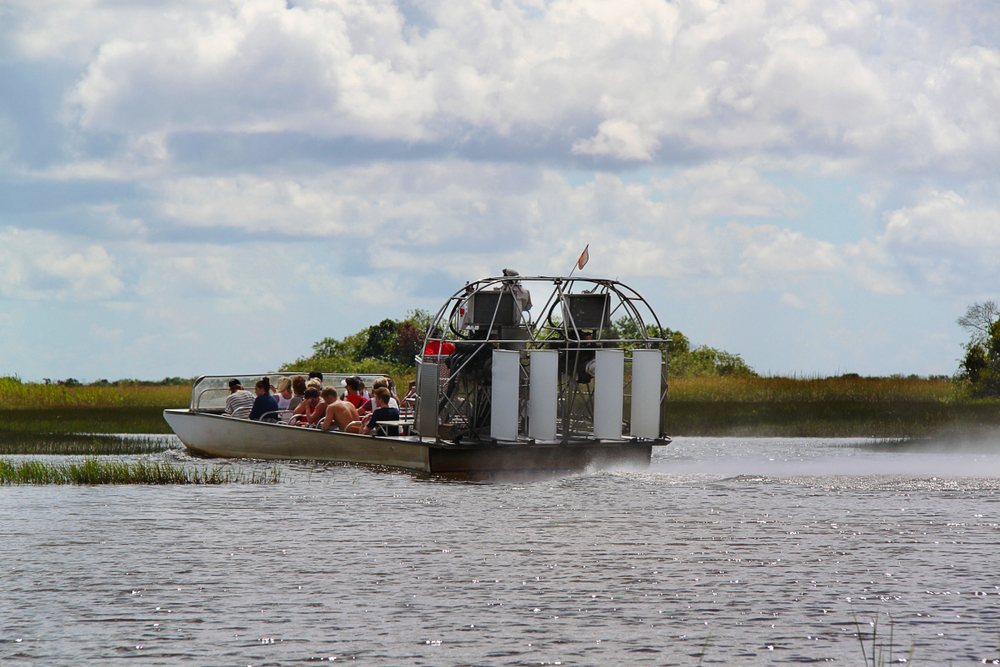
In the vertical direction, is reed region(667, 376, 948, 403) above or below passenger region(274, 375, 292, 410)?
above

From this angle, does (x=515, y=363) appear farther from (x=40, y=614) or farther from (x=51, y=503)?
(x=40, y=614)

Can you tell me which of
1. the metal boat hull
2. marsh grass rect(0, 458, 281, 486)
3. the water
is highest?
the metal boat hull

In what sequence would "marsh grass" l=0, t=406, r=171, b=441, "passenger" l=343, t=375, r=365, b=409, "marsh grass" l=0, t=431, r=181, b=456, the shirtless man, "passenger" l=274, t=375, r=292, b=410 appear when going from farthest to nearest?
1. "marsh grass" l=0, t=406, r=171, b=441
2. "marsh grass" l=0, t=431, r=181, b=456
3. "passenger" l=274, t=375, r=292, b=410
4. "passenger" l=343, t=375, r=365, b=409
5. the shirtless man

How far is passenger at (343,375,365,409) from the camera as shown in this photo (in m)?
18.7

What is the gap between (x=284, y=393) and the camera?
2117 cm

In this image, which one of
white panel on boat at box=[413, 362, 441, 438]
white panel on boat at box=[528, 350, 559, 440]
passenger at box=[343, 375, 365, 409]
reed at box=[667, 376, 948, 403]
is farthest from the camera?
reed at box=[667, 376, 948, 403]

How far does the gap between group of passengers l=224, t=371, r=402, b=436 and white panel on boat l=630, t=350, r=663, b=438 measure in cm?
389

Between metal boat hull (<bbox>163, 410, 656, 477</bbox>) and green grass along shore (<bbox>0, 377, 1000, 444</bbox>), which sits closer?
metal boat hull (<bbox>163, 410, 656, 477</bbox>)

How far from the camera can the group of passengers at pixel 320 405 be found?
692 inches

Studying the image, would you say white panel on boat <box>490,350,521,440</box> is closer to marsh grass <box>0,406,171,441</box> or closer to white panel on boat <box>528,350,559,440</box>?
white panel on boat <box>528,350,559,440</box>

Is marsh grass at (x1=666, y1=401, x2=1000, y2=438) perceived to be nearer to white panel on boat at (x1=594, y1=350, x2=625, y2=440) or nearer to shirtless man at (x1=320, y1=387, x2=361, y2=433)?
shirtless man at (x1=320, y1=387, x2=361, y2=433)

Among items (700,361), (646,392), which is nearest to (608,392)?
(646,392)

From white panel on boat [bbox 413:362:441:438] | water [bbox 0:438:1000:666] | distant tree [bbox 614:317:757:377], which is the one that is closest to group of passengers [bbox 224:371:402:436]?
white panel on boat [bbox 413:362:441:438]

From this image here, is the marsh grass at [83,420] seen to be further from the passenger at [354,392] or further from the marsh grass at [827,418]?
the marsh grass at [827,418]
